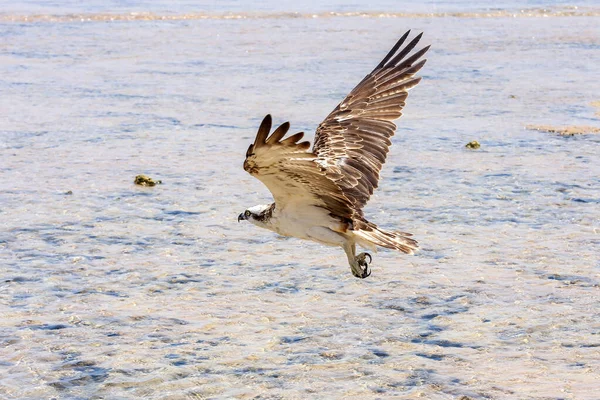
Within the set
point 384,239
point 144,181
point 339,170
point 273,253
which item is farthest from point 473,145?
point 384,239

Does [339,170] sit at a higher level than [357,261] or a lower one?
higher

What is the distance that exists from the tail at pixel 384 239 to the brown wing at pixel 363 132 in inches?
11.7

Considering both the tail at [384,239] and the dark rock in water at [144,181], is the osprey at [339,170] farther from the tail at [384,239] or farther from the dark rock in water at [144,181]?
the dark rock in water at [144,181]

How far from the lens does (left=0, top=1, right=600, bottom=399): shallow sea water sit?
235 inches

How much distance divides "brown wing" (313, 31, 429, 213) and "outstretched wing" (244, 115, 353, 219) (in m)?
0.22

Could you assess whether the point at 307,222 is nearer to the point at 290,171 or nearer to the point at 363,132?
the point at 290,171

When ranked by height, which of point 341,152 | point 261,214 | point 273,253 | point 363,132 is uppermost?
point 363,132

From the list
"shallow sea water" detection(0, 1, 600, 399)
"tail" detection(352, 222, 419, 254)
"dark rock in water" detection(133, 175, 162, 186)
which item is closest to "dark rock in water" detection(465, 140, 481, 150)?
"shallow sea water" detection(0, 1, 600, 399)

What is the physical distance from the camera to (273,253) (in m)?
8.41

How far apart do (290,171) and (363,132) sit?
196 centimetres

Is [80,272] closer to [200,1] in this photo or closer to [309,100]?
[309,100]

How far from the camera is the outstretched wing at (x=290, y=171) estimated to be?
5258 millimetres

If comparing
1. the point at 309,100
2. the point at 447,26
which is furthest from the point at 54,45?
the point at 447,26

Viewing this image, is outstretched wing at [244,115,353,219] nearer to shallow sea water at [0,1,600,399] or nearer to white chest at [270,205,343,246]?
white chest at [270,205,343,246]
